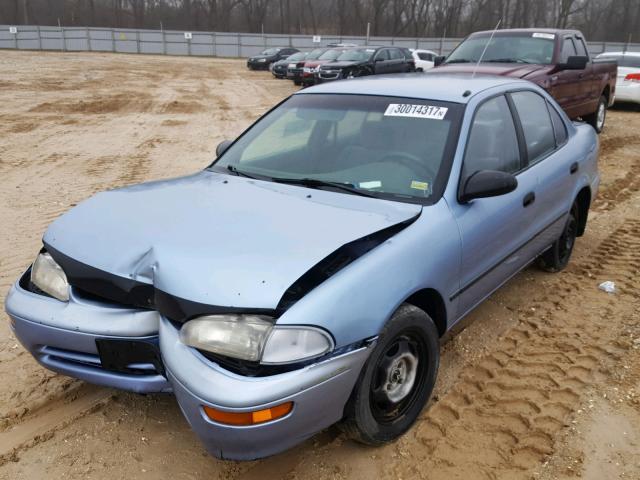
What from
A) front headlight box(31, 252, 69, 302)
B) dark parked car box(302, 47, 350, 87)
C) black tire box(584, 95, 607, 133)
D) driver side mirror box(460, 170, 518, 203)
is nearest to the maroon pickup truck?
black tire box(584, 95, 607, 133)

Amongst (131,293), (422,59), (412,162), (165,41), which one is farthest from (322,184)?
(165,41)

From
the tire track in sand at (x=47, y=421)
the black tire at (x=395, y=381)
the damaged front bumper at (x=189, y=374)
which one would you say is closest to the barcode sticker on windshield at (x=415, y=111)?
the black tire at (x=395, y=381)

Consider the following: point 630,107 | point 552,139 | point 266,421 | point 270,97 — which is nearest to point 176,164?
point 552,139

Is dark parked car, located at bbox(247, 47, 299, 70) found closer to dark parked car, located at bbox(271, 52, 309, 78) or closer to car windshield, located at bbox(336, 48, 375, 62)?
dark parked car, located at bbox(271, 52, 309, 78)

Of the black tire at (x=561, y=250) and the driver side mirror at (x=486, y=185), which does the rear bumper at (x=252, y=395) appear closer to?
the driver side mirror at (x=486, y=185)

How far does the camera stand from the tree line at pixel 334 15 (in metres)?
59.2

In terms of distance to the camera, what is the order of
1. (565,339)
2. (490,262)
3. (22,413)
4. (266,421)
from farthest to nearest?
1. (565,339)
2. (490,262)
3. (22,413)
4. (266,421)

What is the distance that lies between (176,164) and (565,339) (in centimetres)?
641

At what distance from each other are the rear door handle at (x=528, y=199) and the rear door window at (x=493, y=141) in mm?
184

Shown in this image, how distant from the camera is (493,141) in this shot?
11.3 ft

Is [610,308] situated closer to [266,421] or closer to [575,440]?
[575,440]

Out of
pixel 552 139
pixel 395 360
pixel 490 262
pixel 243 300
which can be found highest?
pixel 552 139

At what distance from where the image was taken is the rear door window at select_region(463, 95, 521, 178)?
3203 millimetres

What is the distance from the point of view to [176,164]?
27.5ft
